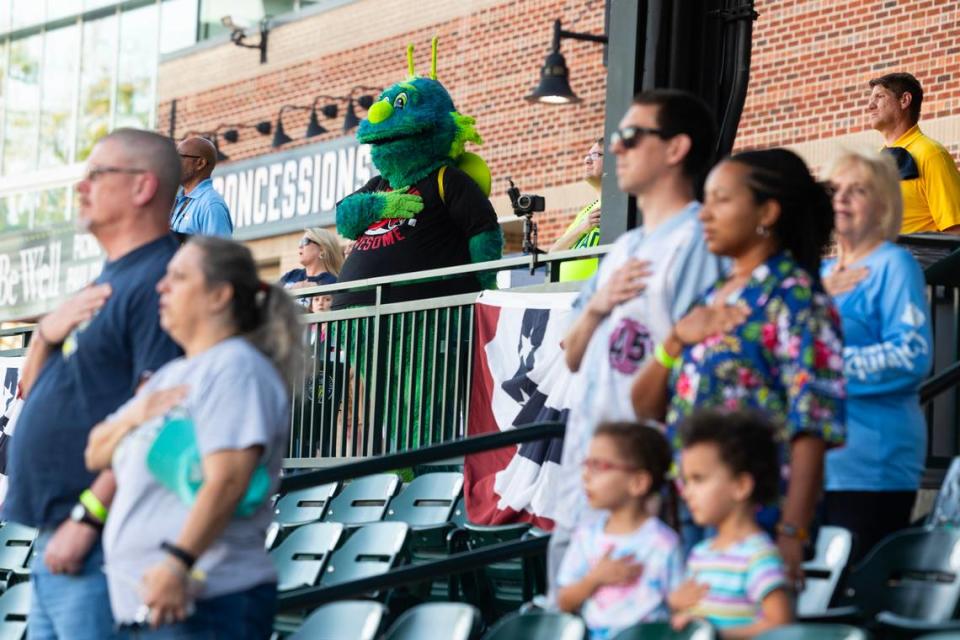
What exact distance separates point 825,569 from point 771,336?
91cm

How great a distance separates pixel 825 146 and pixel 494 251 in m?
6.89

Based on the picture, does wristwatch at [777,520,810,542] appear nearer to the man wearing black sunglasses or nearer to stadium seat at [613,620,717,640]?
stadium seat at [613,620,717,640]

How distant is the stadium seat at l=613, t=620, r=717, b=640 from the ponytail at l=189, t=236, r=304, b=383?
111cm

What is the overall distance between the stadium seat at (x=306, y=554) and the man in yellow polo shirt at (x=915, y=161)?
10.3 ft

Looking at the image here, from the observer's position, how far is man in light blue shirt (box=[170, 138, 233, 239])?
844 centimetres

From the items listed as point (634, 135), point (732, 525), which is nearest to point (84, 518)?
point (732, 525)

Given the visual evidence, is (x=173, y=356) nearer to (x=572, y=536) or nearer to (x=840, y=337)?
(x=572, y=536)

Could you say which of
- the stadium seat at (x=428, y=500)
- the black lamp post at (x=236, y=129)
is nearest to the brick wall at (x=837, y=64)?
the stadium seat at (x=428, y=500)

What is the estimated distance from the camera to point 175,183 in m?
4.91

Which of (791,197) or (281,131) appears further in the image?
(281,131)

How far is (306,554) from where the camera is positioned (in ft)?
22.7

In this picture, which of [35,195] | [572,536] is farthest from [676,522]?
[35,195]

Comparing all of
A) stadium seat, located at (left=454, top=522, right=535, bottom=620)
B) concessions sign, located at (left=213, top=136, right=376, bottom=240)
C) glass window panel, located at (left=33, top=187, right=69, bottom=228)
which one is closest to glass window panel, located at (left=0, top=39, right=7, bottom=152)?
glass window panel, located at (left=33, top=187, right=69, bottom=228)

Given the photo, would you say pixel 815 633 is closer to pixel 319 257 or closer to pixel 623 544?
pixel 623 544
